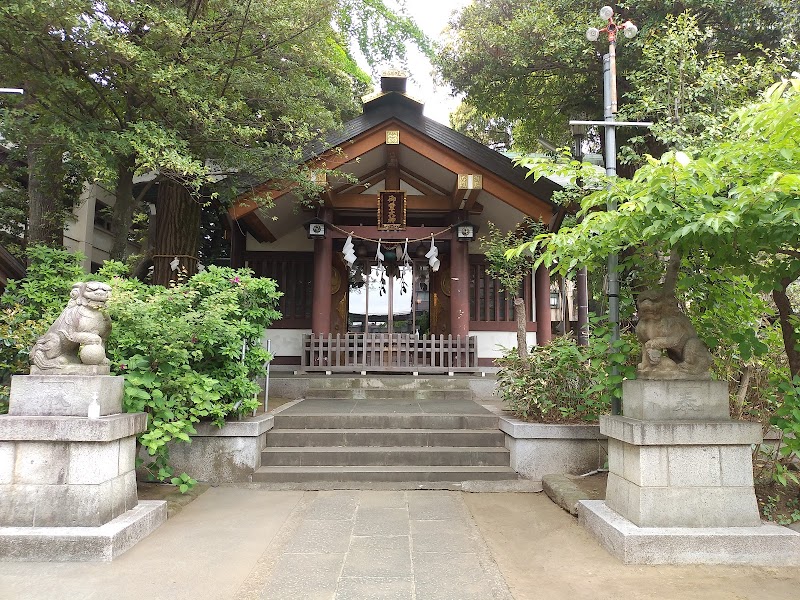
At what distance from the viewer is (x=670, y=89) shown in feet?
22.4

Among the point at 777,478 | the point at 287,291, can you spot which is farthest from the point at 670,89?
the point at 287,291

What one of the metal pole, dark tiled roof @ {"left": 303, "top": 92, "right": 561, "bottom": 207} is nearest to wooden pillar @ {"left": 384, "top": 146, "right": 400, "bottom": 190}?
dark tiled roof @ {"left": 303, "top": 92, "right": 561, "bottom": 207}

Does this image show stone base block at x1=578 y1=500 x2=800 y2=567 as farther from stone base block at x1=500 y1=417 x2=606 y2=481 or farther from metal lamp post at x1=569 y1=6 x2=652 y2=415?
stone base block at x1=500 y1=417 x2=606 y2=481

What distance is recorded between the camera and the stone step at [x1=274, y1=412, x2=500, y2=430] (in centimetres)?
614

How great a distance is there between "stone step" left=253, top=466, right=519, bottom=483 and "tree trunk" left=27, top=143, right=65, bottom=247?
5.74 meters

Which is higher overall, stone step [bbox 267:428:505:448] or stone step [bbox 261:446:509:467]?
stone step [bbox 267:428:505:448]

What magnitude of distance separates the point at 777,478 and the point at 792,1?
8.31 meters

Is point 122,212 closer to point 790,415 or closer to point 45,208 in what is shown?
point 45,208

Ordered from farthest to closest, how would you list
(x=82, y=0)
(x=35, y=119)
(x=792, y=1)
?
1. (x=792, y=1)
2. (x=35, y=119)
3. (x=82, y=0)

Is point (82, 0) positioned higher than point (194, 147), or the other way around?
point (82, 0)

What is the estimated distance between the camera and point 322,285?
382 inches

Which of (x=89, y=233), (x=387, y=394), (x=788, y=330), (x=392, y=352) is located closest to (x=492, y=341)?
(x=392, y=352)

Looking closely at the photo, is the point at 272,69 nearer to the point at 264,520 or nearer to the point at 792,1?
the point at 264,520

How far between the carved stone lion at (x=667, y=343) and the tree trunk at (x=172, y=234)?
7329 millimetres
